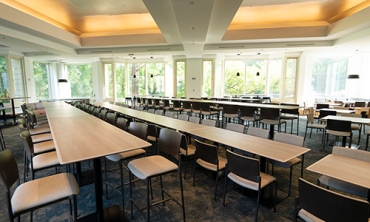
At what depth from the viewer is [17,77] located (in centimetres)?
995

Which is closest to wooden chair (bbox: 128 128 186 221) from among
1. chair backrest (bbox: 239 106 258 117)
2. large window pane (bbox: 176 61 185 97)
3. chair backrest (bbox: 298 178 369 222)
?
chair backrest (bbox: 298 178 369 222)

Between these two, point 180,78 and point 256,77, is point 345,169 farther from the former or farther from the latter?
point 256,77

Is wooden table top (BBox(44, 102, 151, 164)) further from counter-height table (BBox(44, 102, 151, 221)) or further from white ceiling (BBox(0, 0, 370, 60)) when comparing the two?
white ceiling (BBox(0, 0, 370, 60))

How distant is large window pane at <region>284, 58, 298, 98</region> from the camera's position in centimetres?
1052

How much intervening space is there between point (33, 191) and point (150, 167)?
3.33 ft

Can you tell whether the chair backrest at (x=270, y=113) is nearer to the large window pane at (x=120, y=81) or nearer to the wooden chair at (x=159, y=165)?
the wooden chair at (x=159, y=165)

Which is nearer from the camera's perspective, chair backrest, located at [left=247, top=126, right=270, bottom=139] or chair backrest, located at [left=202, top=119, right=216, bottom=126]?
chair backrest, located at [left=247, top=126, right=270, bottom=139]

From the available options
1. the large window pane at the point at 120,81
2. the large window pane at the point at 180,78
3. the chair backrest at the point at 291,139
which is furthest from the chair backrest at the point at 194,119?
the large window pane at the point at 120,81

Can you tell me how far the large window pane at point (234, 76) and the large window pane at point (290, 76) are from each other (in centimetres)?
245

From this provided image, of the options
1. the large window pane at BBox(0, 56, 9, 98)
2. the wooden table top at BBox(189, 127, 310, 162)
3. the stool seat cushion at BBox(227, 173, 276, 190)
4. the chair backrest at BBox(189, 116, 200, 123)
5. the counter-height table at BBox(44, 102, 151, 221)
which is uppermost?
the large window pane at BBox(0, 56, 9, 98)

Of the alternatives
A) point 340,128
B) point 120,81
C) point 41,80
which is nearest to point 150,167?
point 340,128

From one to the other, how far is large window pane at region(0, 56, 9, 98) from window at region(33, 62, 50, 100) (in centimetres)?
227

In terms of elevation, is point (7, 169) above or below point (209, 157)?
above

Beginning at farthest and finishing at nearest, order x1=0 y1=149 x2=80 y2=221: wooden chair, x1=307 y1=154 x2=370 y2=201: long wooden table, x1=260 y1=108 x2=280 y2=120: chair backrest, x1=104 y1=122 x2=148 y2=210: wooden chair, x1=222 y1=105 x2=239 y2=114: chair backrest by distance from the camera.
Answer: x1=222 y1=105 x2=239 y2=114: chair backrest < x1=260 y1=108 x2=280 y2=120: chair backrest < x1=104 y1=122 x2=148 y2=210: wooden chair < x1=307 y1=154 x2=370 y2=201: long wooden table < x1=0 y1=149 x2=80 y2=221: wooden chair
